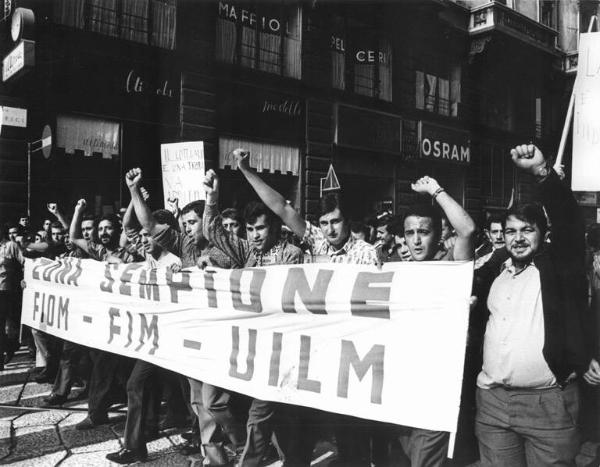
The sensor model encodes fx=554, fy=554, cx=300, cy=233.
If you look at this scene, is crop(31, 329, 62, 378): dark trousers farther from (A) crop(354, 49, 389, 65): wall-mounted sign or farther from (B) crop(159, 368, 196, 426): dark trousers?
(A) crop(354, 49, 389, 65): wall-mounted sign

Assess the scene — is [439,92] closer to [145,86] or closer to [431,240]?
[145,86]

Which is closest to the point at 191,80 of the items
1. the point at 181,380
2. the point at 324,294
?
the point at 181,380

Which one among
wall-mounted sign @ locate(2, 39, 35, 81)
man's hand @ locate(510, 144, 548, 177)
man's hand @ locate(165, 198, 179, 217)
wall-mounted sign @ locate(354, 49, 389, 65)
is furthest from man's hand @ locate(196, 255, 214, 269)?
wall-mounted sign @ locate(354, 49, 389, 65)

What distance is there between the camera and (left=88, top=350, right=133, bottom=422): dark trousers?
4.48m

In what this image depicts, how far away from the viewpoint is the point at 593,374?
8.37 ft

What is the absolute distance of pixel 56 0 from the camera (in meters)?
9.52

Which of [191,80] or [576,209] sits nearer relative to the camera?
[576,209]

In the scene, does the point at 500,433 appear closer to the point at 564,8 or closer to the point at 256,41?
the point at 256,41

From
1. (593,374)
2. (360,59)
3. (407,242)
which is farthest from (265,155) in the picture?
(593,374)

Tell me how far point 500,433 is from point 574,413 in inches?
12.9

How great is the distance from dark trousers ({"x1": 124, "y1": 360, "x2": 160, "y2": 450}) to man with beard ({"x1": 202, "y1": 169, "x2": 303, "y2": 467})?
53cm

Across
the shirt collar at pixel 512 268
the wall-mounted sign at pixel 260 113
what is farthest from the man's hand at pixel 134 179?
the wall-mounted sign at pixel 260 113

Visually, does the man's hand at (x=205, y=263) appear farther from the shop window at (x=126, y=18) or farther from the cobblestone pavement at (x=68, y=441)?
the shop window at (x=126, y=18)

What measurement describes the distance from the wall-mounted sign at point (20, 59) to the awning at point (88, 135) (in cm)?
120
